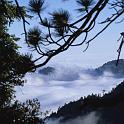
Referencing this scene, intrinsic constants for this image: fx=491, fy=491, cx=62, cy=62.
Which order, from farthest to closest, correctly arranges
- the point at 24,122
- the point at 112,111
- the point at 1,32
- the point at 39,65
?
1. the point at 112,111
2. the point at 1,32
3. the point at 24,122
4. the point at 39,65

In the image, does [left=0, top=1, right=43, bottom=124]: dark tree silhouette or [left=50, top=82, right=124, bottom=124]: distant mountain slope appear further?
[left=50, top=82, right=124, bottom=124]: distant mountain slope

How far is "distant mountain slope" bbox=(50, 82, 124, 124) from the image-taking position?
323 feet

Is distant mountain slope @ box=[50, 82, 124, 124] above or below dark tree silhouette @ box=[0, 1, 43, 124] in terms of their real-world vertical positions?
above

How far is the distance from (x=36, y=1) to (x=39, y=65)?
2.60ft

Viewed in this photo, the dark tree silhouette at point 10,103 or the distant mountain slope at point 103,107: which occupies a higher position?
the distant mountain slope at point 103,107

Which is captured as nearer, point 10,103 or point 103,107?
point 10,103

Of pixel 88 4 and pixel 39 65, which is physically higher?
pixel 88 4

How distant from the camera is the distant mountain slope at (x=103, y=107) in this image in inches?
3871

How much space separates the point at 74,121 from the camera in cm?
14838

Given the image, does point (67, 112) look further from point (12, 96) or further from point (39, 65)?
point (39, 65)

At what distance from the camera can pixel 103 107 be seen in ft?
406

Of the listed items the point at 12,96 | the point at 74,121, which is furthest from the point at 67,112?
the point at 12,96

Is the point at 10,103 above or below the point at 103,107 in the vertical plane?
below

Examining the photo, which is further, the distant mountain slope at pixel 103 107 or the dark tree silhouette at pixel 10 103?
the distant mountain slope at pixel 103 107
